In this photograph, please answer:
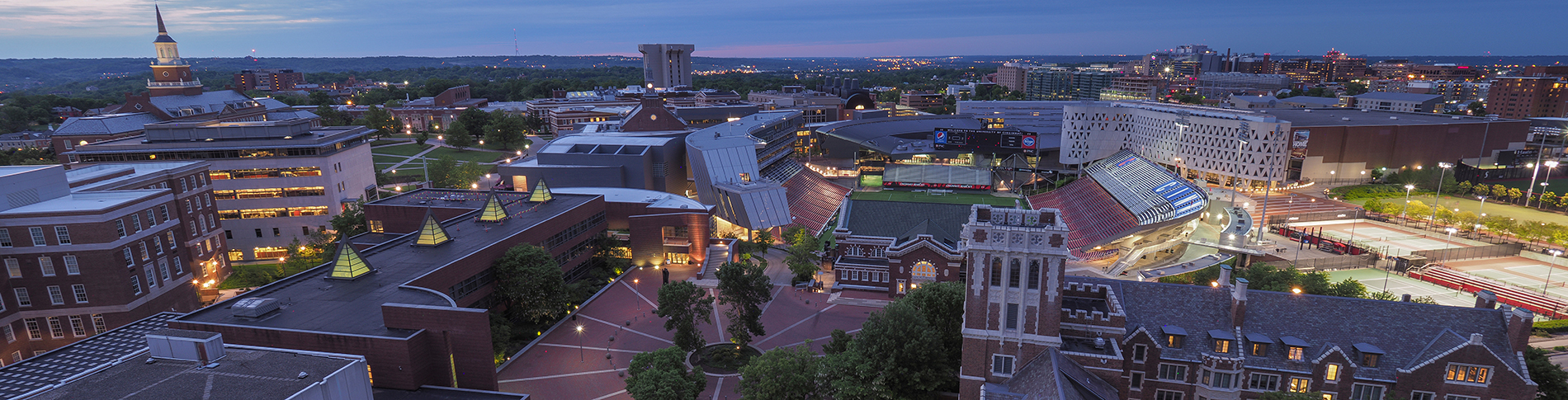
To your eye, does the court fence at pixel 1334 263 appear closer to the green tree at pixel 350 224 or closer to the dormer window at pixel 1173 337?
the dormer window at pixel 1173 337

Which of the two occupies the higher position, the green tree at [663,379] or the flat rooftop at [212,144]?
the flat rooftop at [212,144]

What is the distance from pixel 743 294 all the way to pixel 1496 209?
115 m

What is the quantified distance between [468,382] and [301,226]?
61.6m

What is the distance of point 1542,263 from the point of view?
241ft

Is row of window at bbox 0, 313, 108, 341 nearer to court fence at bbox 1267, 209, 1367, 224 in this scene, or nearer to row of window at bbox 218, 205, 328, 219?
row of window at bbox 218, 205, 328, 219

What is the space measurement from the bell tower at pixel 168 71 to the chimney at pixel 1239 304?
14809cm

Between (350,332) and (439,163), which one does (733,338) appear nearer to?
(350,332)

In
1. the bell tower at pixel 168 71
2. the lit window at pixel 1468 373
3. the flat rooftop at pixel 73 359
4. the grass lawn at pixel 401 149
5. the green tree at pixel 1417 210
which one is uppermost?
the bell tower at pixel 168 71

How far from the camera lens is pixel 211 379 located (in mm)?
27641

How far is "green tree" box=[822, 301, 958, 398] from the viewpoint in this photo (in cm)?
3616

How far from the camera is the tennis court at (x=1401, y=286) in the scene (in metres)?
62.0

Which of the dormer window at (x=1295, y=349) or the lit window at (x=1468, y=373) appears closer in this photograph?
the lit window at (x=1468, y=373)

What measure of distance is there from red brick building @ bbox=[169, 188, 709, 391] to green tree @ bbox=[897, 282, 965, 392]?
87.8 ft

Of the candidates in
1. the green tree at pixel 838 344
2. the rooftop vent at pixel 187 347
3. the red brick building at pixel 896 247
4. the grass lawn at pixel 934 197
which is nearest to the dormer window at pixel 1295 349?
the green tree at pixel 838 344
